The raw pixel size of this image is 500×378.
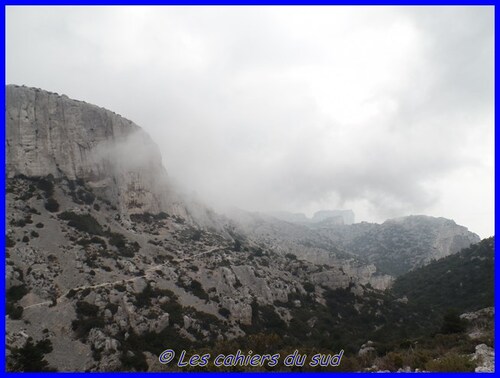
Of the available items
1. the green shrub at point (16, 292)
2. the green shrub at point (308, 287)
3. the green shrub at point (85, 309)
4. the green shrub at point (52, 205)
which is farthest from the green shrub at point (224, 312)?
the green shrub at point (52, 205)

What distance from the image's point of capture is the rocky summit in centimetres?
3197

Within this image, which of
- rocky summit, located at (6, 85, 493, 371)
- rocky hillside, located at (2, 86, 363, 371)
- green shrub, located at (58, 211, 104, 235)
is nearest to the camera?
rocky summit, located at (6, 85, 493, 371)

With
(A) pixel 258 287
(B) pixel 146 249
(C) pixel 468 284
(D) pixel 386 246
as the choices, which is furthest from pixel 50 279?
(D) pixel 386 246

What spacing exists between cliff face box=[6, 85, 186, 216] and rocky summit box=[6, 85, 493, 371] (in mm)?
270

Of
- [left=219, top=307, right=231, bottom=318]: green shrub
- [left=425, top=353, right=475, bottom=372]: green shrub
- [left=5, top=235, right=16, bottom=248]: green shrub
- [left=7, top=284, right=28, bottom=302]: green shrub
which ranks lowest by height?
[left=7, top=284, right=28, bottom=302]: green shrub

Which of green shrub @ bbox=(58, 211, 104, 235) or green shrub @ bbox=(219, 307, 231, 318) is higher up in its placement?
green shrub @ bbox=(58, 211, 104, 235)

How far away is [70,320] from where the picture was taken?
116ft

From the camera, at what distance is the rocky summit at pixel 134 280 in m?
32.0

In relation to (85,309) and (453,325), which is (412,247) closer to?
(453,325)

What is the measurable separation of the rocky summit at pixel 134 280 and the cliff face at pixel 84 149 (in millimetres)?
270

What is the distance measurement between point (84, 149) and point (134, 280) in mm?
41112

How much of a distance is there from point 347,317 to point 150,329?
111 feet

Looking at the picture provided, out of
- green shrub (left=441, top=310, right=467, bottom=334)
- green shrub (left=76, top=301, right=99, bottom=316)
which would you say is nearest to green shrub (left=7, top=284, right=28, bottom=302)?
green shrub (left=76, top=301, right=99, bottom=316)

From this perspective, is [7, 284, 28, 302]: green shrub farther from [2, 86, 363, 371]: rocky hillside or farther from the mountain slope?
the mountain slope
